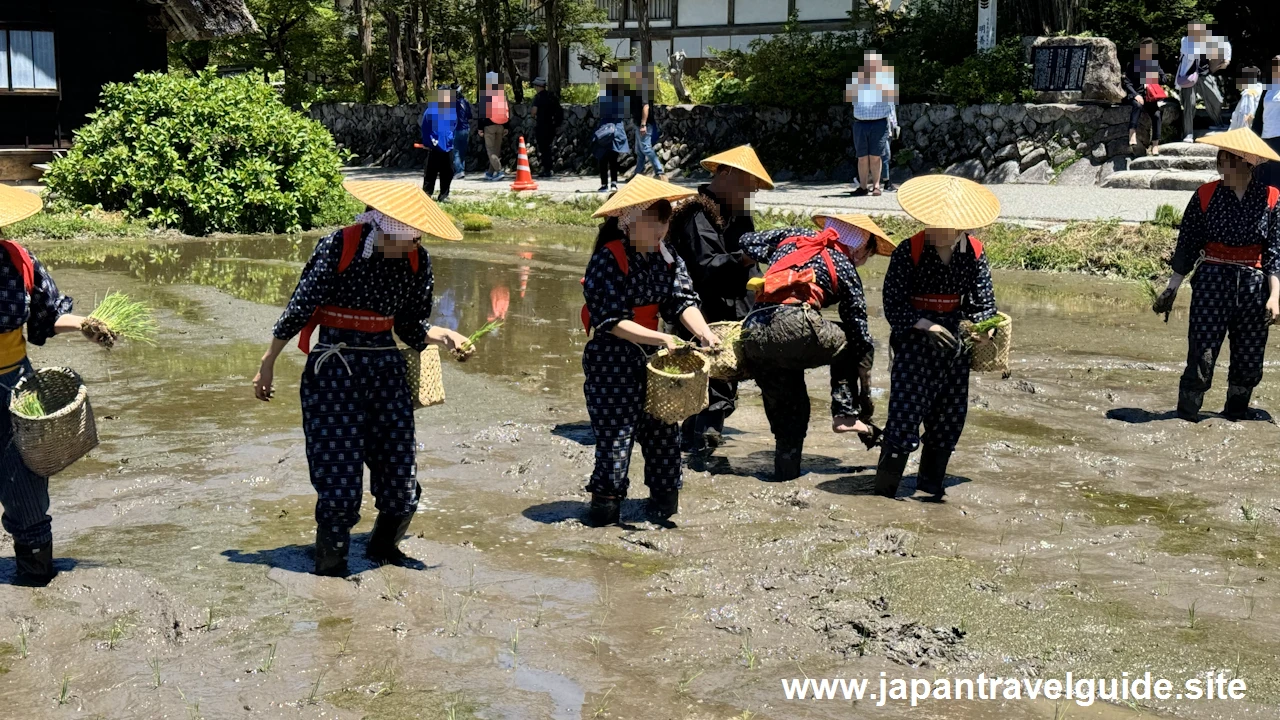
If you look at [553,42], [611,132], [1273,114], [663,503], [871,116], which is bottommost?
[663,503]

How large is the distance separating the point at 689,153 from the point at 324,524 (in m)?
19.8

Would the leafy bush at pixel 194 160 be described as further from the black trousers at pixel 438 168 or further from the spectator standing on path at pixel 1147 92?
the spectator standing on path at pixel 1147 92

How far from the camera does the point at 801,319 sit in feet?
22.6

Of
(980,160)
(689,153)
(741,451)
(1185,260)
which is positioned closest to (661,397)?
(741,451)

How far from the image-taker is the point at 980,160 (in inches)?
834

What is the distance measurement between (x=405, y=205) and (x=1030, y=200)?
14488 mm

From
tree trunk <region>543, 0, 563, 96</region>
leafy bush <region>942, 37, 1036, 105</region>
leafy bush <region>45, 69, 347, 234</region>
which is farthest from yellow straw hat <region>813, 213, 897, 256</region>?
tree trunk <region>543, 0, 563, 96</region>

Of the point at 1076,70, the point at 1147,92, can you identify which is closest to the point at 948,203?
the point at 1147,92

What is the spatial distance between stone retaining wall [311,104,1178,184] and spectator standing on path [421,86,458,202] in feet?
11.9

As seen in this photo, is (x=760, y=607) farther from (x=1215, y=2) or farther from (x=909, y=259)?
(x=1215, y=2)

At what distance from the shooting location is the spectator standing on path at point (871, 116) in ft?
64.6

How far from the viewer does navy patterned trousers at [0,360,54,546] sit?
17.3ft

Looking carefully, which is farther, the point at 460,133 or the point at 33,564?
the point at 460,133

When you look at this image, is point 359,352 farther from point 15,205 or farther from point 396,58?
point 396,58
